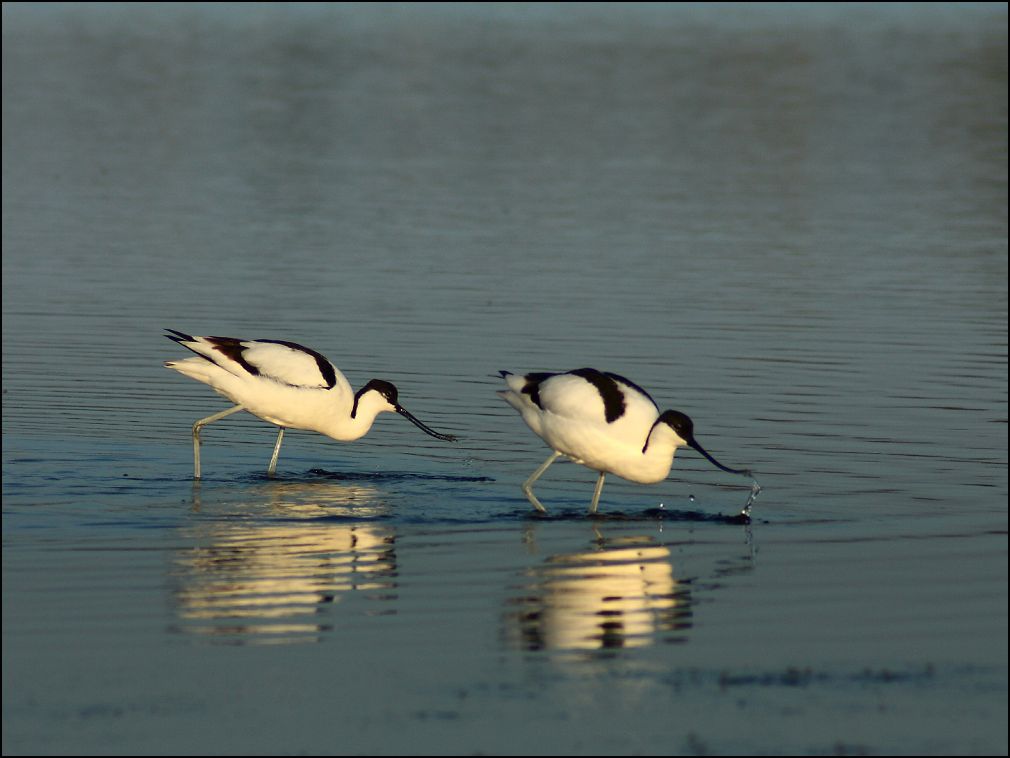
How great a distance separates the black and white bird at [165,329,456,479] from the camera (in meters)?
13.8

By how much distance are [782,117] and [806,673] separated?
32899 millimetres

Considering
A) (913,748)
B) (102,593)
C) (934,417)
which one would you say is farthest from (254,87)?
(913,748)

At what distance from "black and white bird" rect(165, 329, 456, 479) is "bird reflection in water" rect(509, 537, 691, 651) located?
3.35 meters

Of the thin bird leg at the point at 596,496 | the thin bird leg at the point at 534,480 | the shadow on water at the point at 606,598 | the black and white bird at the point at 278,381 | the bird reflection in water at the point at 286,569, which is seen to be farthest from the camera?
the black and white bird at the point at 278,381

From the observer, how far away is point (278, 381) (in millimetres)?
13875

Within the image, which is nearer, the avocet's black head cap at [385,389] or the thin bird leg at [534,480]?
the thin bird leg at [534,480]

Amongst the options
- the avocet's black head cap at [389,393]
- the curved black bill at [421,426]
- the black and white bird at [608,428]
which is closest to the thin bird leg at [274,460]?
the avocet's black head cap at [389,393]

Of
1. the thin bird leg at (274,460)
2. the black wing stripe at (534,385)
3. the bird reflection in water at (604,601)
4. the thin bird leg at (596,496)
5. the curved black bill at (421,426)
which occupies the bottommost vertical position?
the bird reflection in water at (604,601)

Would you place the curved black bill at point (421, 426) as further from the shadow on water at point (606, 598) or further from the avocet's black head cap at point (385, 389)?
the shadow on water at point (606, 598)

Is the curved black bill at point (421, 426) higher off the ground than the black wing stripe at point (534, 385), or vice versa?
the black wing stripe at point (534, 385)

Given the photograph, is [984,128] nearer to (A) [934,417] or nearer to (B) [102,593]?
(A) [934,417]

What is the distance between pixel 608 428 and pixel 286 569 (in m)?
2.61

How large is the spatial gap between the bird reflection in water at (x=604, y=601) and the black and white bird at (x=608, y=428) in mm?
906

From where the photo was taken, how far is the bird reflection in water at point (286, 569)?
9.06 meters
